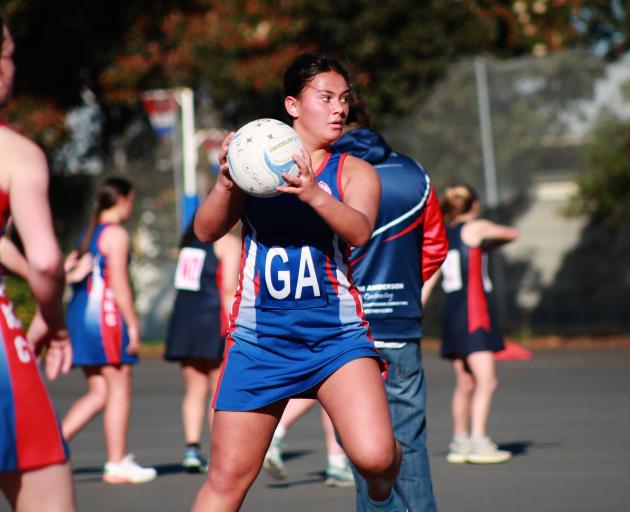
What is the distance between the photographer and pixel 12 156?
11.7ft

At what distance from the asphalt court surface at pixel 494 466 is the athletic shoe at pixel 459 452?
10cm

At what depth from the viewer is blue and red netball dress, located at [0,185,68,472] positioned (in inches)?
140

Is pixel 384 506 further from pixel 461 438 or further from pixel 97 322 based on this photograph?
pixel 461 438

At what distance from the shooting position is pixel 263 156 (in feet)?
14.3

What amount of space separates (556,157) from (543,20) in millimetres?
5005

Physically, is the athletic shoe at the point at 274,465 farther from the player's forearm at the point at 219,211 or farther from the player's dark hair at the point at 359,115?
the player's forearm at the point at 219,211

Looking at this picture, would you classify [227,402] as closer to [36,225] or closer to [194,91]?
[36,225]

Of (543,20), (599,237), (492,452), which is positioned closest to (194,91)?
(543,20)

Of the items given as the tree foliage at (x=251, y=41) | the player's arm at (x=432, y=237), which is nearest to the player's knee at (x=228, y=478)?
Answer: the player's arm at (x=432, y=237)

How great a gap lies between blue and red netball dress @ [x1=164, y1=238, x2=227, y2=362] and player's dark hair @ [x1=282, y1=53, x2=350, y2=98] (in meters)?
4.45

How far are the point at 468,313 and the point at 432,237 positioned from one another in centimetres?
358

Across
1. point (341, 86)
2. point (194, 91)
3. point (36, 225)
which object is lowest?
point (36, 225)

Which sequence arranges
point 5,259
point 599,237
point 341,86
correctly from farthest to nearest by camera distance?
point 599,237
point 341,86
point 5,259

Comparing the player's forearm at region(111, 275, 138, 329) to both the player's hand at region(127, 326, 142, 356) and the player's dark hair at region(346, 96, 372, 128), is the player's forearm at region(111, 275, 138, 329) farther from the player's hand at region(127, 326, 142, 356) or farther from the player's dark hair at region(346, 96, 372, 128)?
the player's dark hair at region(346, 96, 372, 128)
